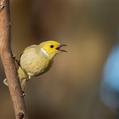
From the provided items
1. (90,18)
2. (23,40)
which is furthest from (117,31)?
(23,40)

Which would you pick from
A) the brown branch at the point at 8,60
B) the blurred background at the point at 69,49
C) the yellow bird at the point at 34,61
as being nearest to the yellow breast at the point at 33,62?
the yellow bird at the point at 34,61

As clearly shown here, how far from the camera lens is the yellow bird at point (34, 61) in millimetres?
2175

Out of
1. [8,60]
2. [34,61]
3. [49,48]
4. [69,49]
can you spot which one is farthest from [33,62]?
[69,49]

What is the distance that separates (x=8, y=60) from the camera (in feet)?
5.85

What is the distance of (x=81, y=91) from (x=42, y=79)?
19.9 inches

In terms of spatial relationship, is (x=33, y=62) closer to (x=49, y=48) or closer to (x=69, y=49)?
(x=49, y=48)

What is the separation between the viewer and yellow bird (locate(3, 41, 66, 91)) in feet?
7.13

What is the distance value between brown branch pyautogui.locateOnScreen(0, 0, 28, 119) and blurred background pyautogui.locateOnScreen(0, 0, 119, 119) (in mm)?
3284

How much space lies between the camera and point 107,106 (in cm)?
580

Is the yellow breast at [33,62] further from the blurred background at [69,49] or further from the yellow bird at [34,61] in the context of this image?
the blurred background at [69,49]

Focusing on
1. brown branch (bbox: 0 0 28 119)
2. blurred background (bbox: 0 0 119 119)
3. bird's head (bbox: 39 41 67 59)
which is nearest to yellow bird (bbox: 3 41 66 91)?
bird's head (bbox: 39 41 67 59)

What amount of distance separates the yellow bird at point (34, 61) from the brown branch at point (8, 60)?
0.29m

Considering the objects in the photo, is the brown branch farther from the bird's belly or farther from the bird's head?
the bird's head

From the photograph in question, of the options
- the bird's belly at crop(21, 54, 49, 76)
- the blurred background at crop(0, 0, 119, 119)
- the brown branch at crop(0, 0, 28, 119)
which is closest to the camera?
the brown branch at crop(0, 0, 28, 119)
